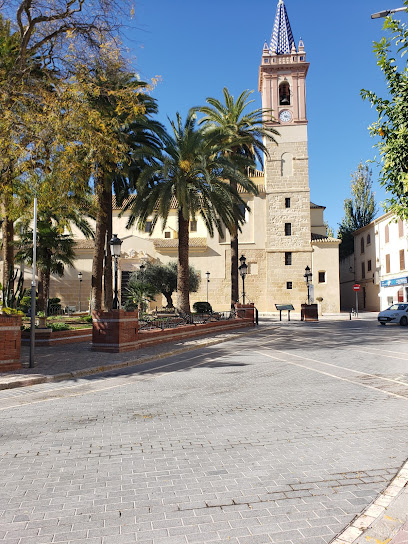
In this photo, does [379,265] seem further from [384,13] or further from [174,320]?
[384,13]

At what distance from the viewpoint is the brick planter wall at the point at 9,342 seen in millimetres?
10328

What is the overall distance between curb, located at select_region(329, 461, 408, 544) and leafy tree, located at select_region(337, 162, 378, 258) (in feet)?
183

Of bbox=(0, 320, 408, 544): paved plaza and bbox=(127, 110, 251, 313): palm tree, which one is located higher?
bbox=(127, 110, 251, 313): palm tree

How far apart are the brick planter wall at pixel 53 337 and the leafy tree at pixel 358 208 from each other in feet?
151

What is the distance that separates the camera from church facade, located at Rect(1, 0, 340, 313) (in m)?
44.7

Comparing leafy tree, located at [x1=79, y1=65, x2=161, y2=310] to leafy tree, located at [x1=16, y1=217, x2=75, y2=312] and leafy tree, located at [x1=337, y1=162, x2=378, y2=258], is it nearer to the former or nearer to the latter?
leafy tree, located at [x1=16, y1=217, x2=75, y2=312]

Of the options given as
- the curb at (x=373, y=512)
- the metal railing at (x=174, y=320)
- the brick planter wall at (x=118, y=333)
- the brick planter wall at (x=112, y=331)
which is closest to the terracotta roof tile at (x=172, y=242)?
the metal railing at (x=174, y=320)

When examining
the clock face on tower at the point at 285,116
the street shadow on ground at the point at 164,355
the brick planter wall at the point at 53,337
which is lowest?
the street shadow on ground at the point at 164,355

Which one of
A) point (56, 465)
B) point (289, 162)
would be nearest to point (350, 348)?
point (56, 465)

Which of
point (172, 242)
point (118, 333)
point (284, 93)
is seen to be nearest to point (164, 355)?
point (118, 333)

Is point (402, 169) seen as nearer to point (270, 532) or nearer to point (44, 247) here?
point (270, 532)

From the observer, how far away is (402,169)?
8344 millimetres

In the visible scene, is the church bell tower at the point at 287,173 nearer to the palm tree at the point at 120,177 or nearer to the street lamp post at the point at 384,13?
the palm tree at the point at 120,177

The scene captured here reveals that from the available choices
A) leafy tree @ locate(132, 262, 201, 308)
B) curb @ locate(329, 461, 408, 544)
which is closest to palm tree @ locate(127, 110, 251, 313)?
leafy tree @ locate(132, 262, 201, 308)
